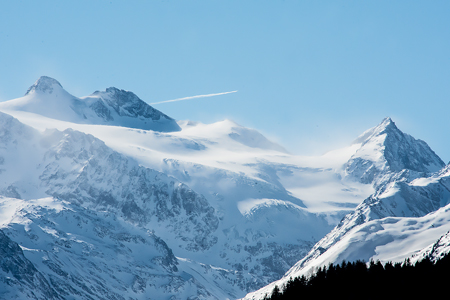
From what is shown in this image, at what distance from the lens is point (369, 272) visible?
126625mm

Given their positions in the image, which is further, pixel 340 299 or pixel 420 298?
pixel 340 299

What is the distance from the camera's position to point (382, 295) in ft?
365

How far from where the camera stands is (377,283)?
118000 mm

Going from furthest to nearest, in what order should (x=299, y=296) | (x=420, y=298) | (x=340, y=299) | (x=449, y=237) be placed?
(x=449, y=237) < (x=299, y=296) < (x=340, y=299) < (x=420, y=298)

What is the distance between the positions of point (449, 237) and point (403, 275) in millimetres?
80589

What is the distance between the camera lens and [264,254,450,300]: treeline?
4338 inches

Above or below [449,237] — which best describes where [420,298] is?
below

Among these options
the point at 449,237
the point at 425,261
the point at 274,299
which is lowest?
the point at 274,299

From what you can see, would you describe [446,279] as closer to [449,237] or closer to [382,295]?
[382,295]

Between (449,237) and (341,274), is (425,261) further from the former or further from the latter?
(449,237)

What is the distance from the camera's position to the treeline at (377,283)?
110188mm

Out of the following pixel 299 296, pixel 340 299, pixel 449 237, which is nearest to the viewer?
pixel 340 299

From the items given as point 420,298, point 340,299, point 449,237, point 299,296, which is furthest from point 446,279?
point 449,237

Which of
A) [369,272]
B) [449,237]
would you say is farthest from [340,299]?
[449,237]
